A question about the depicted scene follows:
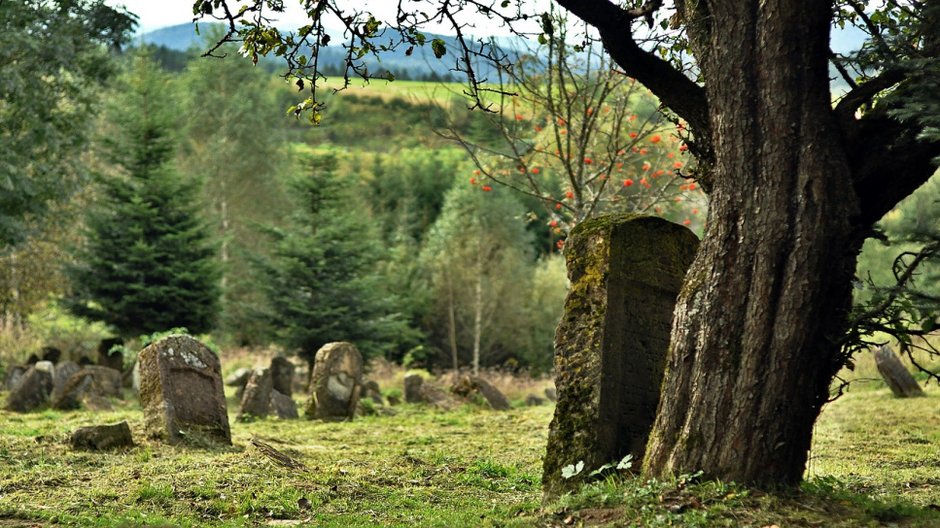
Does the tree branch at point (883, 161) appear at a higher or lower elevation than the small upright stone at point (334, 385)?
higher

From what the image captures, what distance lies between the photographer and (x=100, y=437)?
1069cm

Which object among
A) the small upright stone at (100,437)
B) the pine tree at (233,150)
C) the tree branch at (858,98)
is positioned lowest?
the small upright stone at (100,437)

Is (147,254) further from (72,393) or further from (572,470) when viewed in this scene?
(572,470)

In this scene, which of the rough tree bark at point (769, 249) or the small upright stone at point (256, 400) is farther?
the small upright stone at point (256, 400)

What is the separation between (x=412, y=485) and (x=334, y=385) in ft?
25.5

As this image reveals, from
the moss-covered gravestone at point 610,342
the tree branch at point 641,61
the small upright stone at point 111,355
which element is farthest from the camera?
the small upright stone at point 111,355

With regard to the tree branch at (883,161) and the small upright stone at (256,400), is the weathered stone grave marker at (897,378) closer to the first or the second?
the small upright stone at (256,400)

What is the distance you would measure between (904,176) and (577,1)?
255 cm

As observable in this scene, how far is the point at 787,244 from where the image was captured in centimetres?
650

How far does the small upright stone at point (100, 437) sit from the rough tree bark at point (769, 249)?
6.27 metres

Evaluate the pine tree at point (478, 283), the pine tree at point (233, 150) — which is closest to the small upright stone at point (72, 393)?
the pine tree at point (478, 283)

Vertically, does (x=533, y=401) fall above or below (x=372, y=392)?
below

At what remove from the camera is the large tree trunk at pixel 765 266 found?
6.48 m

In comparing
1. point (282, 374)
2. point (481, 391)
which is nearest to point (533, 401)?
point (481, 391)
